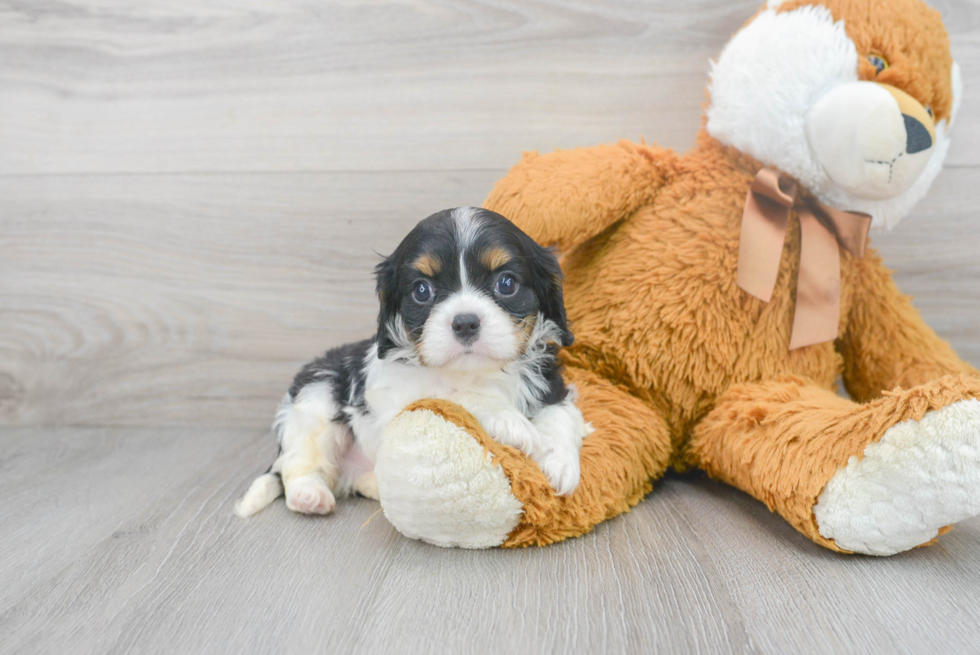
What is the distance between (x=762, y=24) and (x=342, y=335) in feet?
4.35

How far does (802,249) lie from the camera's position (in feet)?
4.83

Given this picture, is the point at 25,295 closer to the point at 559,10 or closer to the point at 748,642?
the point at 559,10

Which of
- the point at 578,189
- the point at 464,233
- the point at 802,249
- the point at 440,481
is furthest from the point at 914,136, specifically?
the point at 440,481

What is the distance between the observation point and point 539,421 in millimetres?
1325

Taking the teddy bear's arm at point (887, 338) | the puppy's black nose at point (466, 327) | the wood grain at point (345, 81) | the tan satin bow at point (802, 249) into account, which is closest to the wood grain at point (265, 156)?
the wood grain at point (345, 81)

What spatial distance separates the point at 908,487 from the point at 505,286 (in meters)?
0.72

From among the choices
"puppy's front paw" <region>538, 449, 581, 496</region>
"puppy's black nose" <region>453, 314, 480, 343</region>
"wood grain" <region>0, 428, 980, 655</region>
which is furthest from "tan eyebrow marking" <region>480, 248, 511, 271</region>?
"wood grain" <region>0, 428, 980, 655</region>

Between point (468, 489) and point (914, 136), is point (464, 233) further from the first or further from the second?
point (914, 136)

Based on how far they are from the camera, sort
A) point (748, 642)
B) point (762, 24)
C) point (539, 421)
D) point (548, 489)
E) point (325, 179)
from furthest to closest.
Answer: point (325, 179)
point (762, 24)
point (539, 421)
point (548, 489)
point (748, 642)

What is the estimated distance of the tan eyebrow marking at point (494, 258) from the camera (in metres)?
1.22

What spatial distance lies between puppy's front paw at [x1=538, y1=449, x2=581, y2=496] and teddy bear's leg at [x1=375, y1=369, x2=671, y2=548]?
0.02 m

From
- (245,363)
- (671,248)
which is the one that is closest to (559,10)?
(671,248)

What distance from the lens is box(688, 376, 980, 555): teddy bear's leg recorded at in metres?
1.04

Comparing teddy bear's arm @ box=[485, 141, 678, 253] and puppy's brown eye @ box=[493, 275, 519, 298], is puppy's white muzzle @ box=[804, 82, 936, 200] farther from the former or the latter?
puppy's brown eye @ box=[493, 275, 519, 298]
